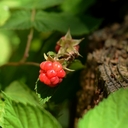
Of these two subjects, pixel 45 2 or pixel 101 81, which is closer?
pixel 101 81

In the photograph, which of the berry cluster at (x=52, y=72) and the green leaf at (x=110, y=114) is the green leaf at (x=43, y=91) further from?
the green leaf at (x=110, y=114)

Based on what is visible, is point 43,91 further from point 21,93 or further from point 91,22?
point 91,22

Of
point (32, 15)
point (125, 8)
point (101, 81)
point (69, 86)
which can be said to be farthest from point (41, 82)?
point (125, 8)

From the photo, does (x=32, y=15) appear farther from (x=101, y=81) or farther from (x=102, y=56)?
(x=101, y=81)

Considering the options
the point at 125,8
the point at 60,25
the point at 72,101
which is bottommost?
the point at 72,101

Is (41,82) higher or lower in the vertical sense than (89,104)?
higher

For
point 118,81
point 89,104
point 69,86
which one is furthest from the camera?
point 69,86

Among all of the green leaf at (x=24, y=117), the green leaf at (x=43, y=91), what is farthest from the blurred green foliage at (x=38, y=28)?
the green leaf at (x=24, y=117)
